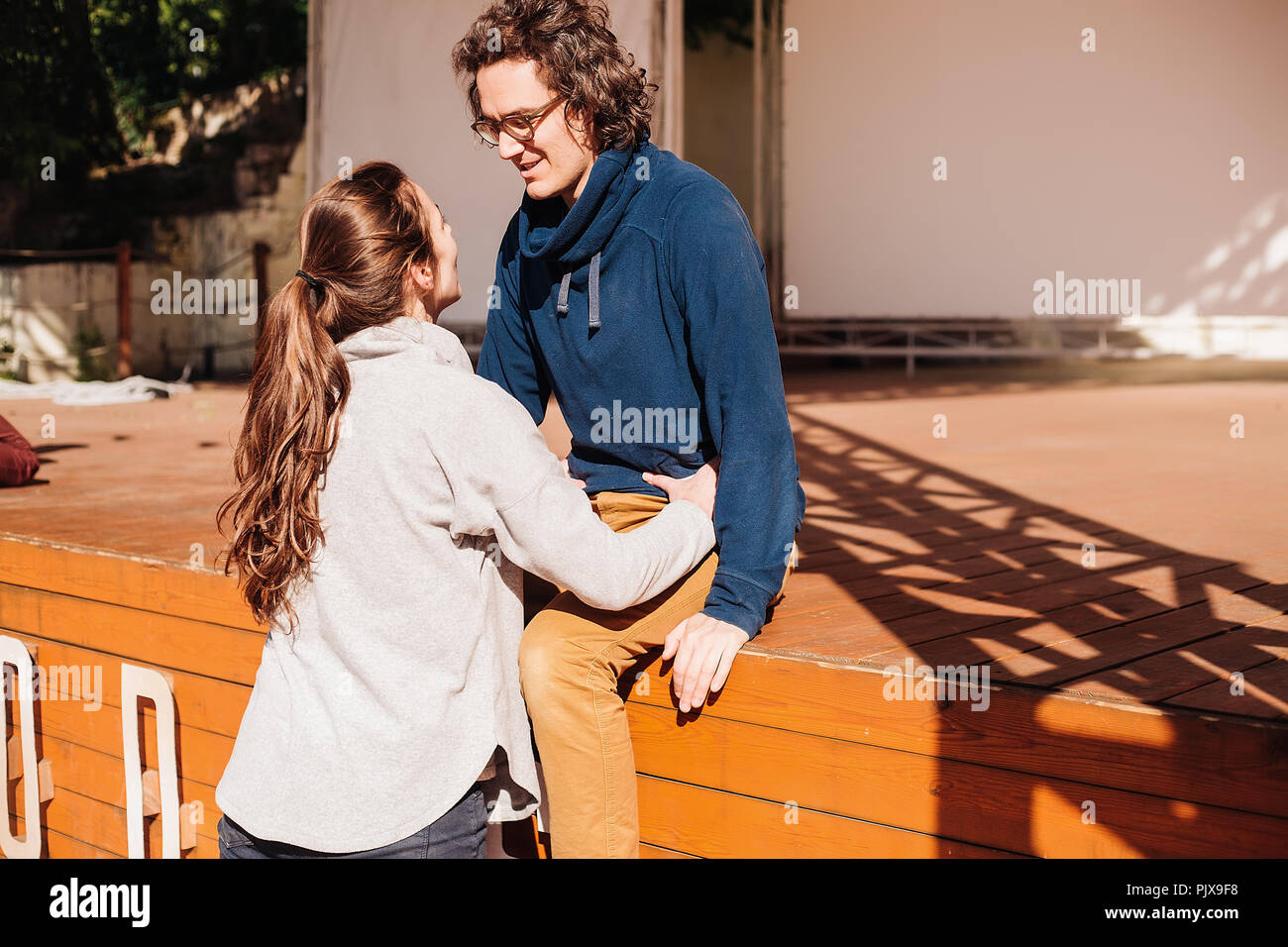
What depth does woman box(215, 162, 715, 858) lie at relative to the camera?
177 cm

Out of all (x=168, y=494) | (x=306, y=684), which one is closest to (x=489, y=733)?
(x=306, y=684)

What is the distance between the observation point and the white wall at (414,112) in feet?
29.1

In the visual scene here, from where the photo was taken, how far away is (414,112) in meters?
9.09

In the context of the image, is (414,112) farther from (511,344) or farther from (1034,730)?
(1034,730)

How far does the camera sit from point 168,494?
4.18 metres

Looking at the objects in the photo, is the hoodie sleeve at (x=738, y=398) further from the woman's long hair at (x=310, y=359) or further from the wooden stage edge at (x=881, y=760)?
the woman's long hair at (x=310, y=359)

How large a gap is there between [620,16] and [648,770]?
643cm

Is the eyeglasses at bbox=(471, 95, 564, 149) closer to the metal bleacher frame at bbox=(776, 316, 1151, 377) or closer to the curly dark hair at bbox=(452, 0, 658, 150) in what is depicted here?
the curly dark hair at bbox=(452, 0, 658, 150)

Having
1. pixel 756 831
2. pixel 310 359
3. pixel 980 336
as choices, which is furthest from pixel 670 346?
pixel 980 336

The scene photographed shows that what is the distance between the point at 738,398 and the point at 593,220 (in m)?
0.41

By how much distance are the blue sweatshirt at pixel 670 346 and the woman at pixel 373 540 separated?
0.29 m

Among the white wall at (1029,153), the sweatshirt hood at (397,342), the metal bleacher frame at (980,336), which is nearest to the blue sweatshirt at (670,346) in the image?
the sweatshirt hood at (397,342)

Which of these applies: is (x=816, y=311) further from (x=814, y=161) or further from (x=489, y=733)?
(x=489, y=733)

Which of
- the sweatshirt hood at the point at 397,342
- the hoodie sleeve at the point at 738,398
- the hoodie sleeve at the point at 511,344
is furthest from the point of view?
the hoodie sleeve at the point at 511,344
